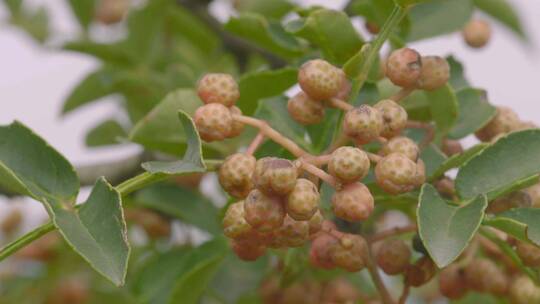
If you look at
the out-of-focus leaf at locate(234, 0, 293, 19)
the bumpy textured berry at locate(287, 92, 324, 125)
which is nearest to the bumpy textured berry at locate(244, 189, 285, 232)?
the bumpy textured berry at locate(287, 92, 324, 125)

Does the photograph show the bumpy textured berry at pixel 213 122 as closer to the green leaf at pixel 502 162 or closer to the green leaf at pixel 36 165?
the green leaf at pixel 36 165

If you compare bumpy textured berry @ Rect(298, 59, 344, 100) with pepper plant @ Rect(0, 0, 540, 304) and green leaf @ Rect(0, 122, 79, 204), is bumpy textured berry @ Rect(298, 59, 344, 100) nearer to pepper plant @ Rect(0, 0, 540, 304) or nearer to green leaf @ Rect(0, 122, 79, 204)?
pepper plant @ Rect(0, 0, 540, 304)

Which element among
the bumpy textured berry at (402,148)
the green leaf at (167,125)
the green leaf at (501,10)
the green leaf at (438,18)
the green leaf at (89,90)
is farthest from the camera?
the green leaf at (89,90)

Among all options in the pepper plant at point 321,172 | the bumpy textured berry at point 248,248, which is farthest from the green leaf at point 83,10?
the bumpy textured berry at point 248,248

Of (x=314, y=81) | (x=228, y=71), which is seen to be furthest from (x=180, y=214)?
(x=314, y=81)

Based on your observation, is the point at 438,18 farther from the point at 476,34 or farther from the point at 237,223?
the point at 237,223

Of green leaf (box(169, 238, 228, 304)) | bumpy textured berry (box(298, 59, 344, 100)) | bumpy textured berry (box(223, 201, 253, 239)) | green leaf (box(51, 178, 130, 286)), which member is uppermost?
bumpy textured berry (box(298, 59, 344, 100))

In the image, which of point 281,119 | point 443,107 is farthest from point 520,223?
point 281,119
